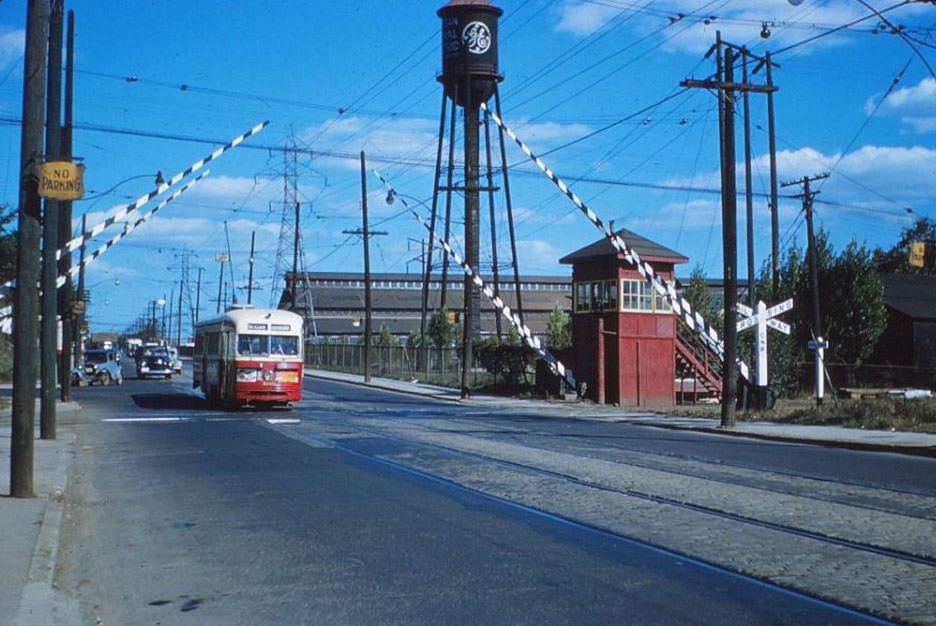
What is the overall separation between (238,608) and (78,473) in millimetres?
10029

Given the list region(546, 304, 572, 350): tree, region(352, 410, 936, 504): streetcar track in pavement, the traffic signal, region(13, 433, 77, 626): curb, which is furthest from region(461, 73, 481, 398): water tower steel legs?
region(13, 433, 77, 626): curb

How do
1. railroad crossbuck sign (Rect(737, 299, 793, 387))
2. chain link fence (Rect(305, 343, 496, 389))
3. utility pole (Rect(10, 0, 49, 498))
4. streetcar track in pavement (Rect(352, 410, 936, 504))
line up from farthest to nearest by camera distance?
chain link fence (Rect(305, 343, 496, 389))
railroad crossbuck sign (Rect(737, 299, 793, 387))
streetcar track in pavement (Rect(352, 410, 936, 504))
utility pole (Rect(10, 0, 49, 498))

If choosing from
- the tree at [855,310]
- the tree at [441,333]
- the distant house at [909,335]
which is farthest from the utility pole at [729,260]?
the tree at [441,333]

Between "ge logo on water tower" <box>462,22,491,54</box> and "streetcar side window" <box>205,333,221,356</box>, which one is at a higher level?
"ge logo on water tower" <box>462,22,491,54</box>

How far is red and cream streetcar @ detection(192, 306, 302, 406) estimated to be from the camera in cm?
3188

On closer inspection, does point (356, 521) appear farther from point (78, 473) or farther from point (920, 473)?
point (920, 473)

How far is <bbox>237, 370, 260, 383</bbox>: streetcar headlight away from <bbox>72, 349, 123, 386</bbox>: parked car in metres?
24.5

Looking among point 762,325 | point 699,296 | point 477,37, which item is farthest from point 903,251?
point 762,325

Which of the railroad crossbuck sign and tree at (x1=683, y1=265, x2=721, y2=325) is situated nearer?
the railroad crossbuck sign

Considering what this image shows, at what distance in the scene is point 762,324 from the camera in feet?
99.2

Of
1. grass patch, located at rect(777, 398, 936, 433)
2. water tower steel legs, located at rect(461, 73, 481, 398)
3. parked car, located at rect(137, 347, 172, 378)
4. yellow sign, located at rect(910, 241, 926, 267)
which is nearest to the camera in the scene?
yellow sign, located at rect(910, 241, 926, 267)

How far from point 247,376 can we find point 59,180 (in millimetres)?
18960

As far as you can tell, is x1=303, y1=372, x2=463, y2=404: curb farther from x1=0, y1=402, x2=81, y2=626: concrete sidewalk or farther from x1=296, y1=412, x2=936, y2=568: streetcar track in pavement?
x1=0, y1=402, x2=81, y2=626: concrete sidewalk

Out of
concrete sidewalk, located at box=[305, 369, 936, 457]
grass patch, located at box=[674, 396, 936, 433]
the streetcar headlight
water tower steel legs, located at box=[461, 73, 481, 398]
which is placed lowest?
concrete sidewalk, located at box=[305, 369, 936, 457]
